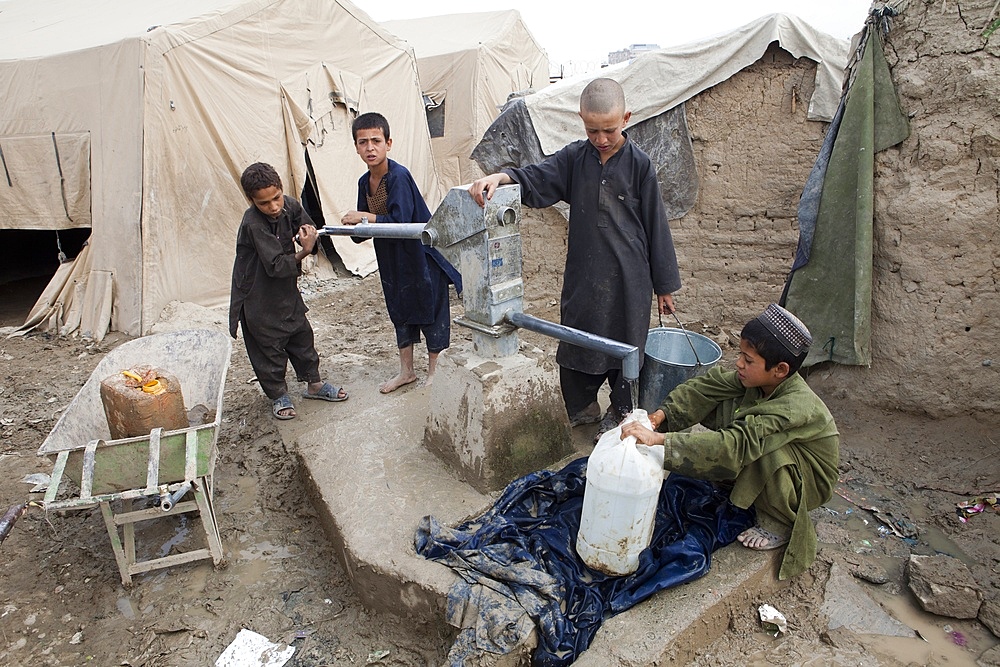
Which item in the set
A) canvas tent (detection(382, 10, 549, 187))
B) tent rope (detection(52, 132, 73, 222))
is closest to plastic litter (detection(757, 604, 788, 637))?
tent rope (detection(52, 132, 73, 222))

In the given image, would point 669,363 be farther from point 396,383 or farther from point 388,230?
point 396,383

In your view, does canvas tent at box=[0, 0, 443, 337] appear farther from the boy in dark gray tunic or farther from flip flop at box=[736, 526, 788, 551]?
flip flop at box=[736, 526, 788, 551]

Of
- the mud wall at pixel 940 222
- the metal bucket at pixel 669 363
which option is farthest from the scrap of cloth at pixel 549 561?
the mud wall at pixel 940 222

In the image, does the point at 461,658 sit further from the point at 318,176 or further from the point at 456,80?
the point at 456,80

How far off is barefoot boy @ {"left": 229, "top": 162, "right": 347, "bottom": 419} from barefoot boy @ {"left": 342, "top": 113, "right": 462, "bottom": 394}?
370 mm

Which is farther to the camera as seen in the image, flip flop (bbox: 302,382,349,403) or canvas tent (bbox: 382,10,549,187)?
canvas tent (bbox: 382,10,549,187)

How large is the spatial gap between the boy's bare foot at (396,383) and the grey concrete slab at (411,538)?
553 mm

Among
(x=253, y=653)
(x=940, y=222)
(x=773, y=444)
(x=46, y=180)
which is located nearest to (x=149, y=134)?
(x=46, y=180)

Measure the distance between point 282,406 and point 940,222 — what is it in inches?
148

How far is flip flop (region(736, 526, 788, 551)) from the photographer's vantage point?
2.29 meters

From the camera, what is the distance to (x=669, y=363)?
9.62 feet

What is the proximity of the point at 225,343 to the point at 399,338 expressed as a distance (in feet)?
3.46

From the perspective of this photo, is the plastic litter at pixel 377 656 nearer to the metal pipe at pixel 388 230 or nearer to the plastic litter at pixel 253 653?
the plastic litter at pixel 253 653

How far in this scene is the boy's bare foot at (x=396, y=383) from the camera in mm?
4078
